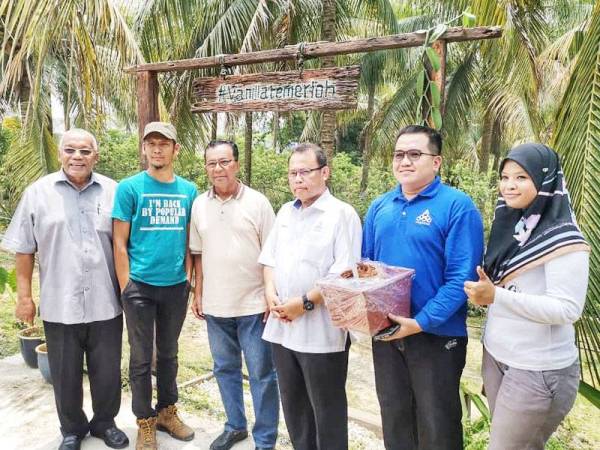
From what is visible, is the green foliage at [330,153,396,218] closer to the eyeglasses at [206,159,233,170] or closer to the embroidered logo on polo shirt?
the eyeglasses at [206,159,233,170]

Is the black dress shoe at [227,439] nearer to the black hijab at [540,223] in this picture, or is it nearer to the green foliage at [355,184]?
the black hijab at [540,223]

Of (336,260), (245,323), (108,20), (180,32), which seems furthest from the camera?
(180,32)

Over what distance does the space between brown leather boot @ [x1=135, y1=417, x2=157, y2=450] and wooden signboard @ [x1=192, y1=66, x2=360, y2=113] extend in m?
2.14

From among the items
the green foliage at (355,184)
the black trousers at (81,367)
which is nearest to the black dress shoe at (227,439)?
the black trousers at (81,367)

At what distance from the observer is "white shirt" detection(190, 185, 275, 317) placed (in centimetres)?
287

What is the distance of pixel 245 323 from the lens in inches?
114

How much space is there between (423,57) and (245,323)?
1.78m

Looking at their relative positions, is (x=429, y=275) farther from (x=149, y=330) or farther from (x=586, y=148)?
(x=149, y=330)

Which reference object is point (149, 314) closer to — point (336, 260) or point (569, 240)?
point (336, 260)

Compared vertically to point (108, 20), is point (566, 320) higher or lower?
lower

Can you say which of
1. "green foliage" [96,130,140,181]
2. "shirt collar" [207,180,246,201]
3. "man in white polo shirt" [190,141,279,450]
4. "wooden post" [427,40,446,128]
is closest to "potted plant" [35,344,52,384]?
"man in white polo shirt" [190,141,279,450]

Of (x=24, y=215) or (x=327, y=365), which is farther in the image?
(x=24, y=215)

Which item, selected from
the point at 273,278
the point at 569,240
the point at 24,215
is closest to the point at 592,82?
the point at 569,240

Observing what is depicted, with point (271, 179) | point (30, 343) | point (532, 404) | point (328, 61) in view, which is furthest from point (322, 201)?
point (271, 179)
